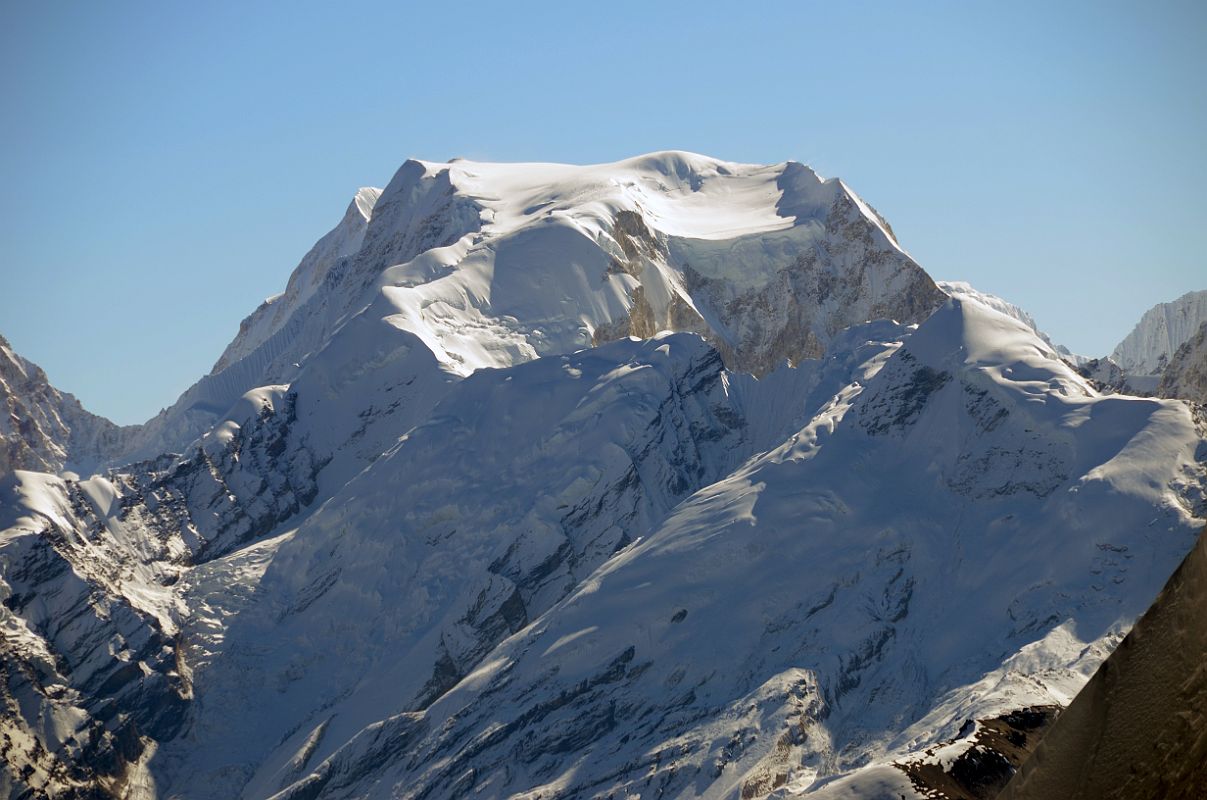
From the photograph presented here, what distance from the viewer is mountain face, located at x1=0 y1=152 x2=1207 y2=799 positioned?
4171 inches

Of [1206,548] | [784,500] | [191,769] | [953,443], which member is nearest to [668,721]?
[784,500]

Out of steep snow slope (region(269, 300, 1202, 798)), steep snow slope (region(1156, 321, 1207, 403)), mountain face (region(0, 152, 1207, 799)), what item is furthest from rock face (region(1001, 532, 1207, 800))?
steep snow slope (region(1156, 321, 1207, 403))

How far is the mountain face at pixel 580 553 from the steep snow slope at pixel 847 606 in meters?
0.28

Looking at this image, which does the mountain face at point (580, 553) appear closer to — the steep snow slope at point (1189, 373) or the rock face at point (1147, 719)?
the steep snow slope at point (1189, 373)

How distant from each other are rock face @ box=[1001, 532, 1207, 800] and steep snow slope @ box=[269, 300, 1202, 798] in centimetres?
8419

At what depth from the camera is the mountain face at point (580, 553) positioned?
105938 millimetres

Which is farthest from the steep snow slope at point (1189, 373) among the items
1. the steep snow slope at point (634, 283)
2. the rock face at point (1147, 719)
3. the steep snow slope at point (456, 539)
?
the rock face at point (1147, 719)

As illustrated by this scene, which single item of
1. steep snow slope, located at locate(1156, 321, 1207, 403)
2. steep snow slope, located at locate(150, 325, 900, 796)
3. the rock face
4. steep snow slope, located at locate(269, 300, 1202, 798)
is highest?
the rock face

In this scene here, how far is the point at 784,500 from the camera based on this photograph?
410ft

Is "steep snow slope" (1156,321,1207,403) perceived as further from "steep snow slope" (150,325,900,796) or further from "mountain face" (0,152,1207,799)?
"steep snow slope" (150,325,900,796)

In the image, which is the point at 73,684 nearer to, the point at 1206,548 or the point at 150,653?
the point at 150,653

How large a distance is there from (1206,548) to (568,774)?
334 ft

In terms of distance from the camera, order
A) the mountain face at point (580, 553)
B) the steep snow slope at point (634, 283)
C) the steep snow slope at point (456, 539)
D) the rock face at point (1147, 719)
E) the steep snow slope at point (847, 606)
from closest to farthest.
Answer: the rock face at point (1147, 719), the steep snow slope at point (847, 606), the mountain face at point (580, 553), the steep snow slope at point (456, 539), the steep snow slope at point (634, 283)

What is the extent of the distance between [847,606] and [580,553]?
30812 mm
